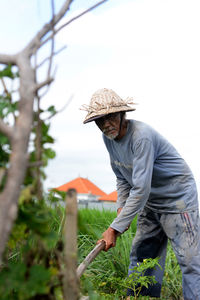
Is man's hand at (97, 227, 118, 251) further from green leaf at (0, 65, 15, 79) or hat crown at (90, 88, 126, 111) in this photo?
green leaf at (0, 65, 15, 79)

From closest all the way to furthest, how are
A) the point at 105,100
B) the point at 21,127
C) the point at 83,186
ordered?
the point at 21,127 < the point at 105,100 < the point at 83,186

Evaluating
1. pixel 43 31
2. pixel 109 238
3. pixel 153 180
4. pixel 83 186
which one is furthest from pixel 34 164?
pixel 83 186

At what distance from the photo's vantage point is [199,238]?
10.1 ft

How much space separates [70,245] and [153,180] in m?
2.21

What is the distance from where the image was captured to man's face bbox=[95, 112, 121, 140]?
295 cm

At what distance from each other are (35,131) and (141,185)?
165cm

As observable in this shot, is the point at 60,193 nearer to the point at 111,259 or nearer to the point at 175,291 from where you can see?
the point at 111,259

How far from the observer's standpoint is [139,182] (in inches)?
111

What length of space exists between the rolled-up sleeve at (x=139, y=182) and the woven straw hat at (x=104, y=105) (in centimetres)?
32

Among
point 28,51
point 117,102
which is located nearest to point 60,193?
point 28,51

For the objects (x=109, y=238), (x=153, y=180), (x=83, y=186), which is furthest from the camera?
(x=83, y=186)

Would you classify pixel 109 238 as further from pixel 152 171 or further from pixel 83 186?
pixel 83 186

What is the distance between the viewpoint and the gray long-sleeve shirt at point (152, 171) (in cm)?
285

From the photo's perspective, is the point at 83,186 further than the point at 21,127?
Yes
